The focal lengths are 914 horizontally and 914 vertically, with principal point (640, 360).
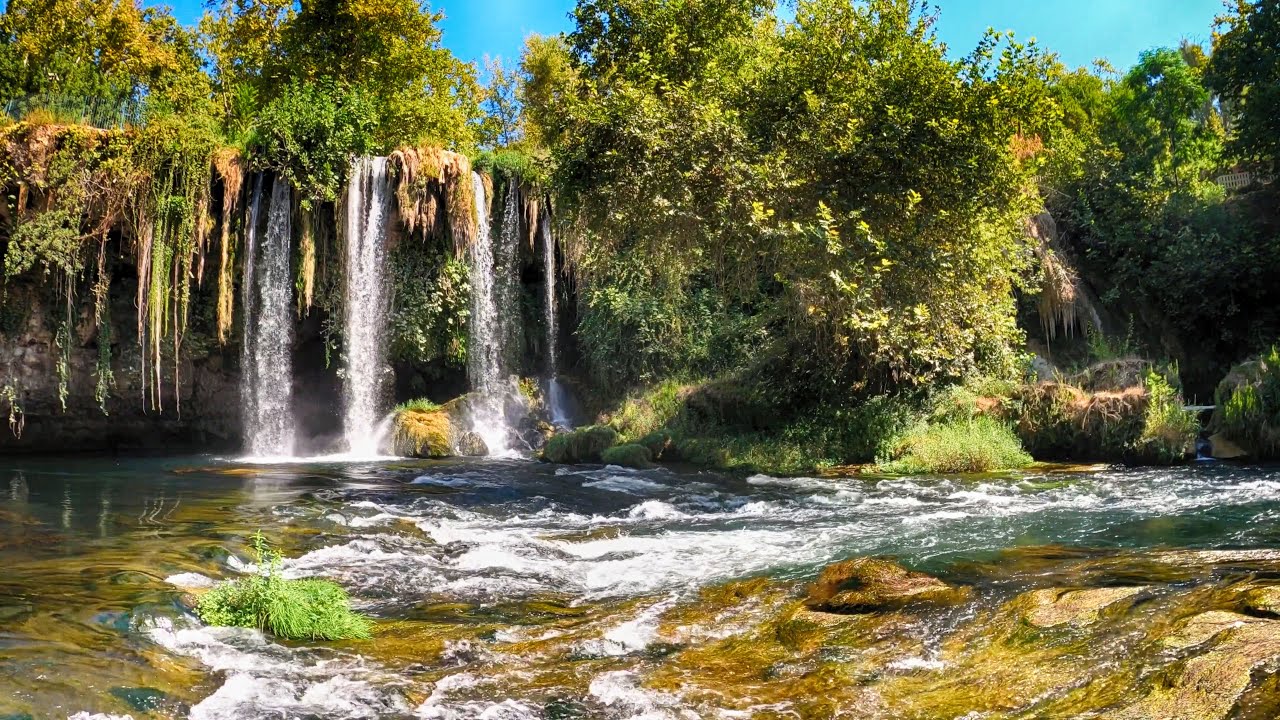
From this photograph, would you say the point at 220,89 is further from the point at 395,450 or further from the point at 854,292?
the point at 854,292

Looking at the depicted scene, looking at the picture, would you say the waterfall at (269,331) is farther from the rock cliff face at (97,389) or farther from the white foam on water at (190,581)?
the white foam on water at (190,581)

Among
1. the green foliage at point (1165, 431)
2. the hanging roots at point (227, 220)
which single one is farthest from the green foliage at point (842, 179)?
the hanging roots at point (227, 220)

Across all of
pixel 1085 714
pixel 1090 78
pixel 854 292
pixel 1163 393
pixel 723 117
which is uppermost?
pixel 1090 78

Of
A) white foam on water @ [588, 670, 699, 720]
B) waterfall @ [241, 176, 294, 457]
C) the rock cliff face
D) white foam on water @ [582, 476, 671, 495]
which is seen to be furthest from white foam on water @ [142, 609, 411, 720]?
waterfall @ [241, 176, 294, 457]

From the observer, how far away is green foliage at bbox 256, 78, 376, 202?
784 inches

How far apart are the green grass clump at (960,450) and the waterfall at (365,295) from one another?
11.5 m

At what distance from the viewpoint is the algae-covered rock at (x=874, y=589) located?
19.6ft

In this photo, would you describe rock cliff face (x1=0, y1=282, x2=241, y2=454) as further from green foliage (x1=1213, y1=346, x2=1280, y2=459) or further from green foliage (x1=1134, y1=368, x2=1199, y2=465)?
green foliage (x1=1213, y1=346, x2=1280, y2=459)

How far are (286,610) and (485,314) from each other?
16.0 m

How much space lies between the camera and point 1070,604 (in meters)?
5.38

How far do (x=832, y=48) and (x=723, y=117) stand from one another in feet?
7.15

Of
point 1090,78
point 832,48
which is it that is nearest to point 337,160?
point 832,48

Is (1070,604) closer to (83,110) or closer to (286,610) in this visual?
(286,610)

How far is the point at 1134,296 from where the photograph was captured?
21547 millimetres
